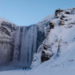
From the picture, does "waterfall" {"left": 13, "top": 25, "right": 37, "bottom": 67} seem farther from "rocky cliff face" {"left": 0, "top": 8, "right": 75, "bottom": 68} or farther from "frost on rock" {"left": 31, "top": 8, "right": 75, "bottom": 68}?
"frost on rock" {"left": 31, "top": 8, "right": 75, "bottom": 68}

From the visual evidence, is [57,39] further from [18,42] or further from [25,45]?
[18,42]

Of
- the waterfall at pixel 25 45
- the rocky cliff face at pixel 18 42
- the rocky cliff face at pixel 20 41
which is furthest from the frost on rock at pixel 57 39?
the waterfall at pixel 25 45

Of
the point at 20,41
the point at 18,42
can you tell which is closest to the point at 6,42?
the point at 18,42

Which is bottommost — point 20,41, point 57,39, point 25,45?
point 25,45

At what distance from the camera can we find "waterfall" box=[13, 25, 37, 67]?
37031 millimetres

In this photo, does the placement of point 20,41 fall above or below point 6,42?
above

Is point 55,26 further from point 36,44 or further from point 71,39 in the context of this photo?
point 36,44

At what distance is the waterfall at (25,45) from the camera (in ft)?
121

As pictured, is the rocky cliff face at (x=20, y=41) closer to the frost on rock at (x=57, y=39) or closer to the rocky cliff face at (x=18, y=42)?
the rocky cliff face at (x=18, y=42)

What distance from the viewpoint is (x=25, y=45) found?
1515 inches

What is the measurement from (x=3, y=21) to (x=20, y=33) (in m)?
7.00

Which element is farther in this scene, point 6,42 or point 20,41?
point 20,41

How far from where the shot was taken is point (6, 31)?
128ft

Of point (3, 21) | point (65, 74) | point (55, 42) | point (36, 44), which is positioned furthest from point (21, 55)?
point (65, 74)
